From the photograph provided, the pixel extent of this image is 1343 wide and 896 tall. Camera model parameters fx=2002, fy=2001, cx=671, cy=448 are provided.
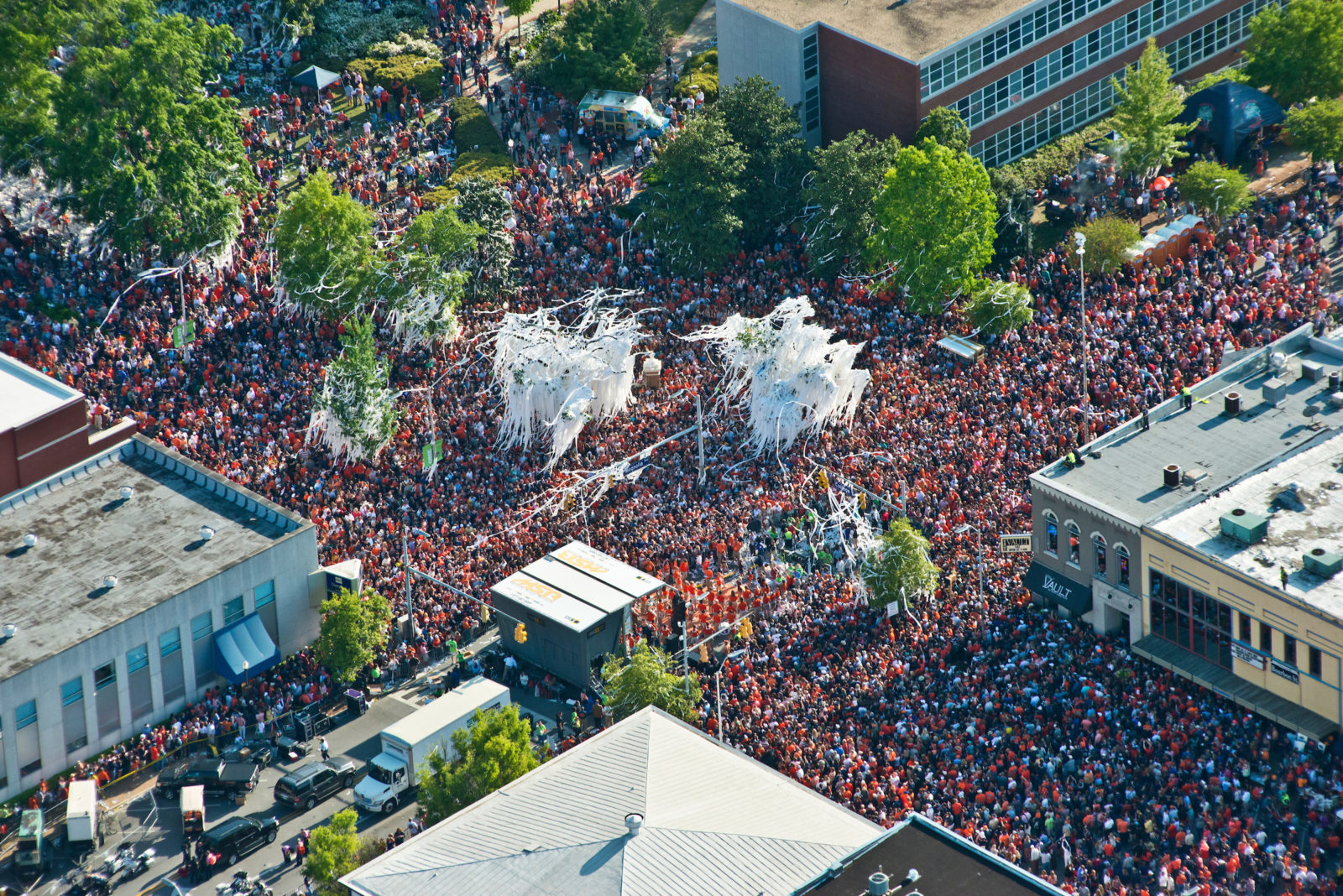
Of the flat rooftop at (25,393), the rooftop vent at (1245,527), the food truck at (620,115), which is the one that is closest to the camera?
the rooftop vent at (1245,527)

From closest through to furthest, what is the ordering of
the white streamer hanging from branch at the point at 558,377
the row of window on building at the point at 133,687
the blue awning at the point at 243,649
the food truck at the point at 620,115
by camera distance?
1. the row of window on building at the point at 133,687
2. the blue awning at the point at 243,649
3. the white streamer hanging from branch at the point at 558,377
4. the food truck at the point at 620,115

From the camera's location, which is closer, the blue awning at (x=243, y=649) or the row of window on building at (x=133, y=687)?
the row of window on building at (x=133, y=687)

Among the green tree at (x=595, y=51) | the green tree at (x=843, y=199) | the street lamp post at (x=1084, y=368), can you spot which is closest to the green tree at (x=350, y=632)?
the street lamp post at (x=1084, y=368)

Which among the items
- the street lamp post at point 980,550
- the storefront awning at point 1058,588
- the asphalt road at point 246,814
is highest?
the street lamp post at point 980,550

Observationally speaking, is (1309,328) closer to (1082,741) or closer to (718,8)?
(1082,741)

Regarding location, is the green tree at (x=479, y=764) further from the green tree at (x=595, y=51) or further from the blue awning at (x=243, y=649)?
the green tree at (x=595, y=51)

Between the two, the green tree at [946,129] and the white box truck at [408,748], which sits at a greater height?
the green tree at [946,129]

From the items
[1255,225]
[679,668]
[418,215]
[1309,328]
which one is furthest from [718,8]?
[679,668]
